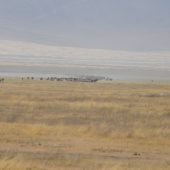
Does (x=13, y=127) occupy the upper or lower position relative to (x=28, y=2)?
Result: lower

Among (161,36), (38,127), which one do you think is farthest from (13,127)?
(161,36)

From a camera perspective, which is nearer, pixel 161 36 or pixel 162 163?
pixel 162 163

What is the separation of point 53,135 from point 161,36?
163m

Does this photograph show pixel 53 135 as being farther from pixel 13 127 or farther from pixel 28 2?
pixel 28 2

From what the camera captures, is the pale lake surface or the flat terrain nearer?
the flat terrain

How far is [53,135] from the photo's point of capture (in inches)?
755

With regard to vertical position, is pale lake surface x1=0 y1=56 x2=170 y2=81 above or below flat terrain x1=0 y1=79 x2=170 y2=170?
above

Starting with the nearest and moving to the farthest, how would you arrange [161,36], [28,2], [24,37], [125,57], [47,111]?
[47,111] → [125,57] → [24,37] → [161,36] → [28,2]

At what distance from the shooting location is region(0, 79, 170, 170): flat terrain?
46.6 ft

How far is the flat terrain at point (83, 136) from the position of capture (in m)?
14.2

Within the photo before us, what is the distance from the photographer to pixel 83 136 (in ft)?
63.2

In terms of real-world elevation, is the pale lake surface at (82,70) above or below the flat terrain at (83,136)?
above

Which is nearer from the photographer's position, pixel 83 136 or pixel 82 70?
pixel 83 136

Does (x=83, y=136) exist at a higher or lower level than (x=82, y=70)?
lower
